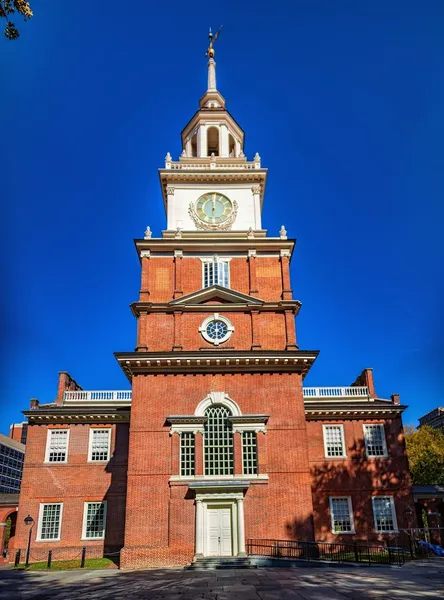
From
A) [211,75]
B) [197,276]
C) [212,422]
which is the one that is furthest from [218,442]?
[211,75]

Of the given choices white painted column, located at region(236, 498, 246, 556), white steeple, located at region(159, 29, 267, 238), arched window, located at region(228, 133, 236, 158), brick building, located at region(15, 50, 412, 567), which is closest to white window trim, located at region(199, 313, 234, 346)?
brick building, located at region(15, 50, 412, 567)

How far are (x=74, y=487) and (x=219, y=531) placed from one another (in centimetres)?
1130

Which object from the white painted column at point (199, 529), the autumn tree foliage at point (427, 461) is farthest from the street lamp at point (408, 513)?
the white painted column at point (199, 529)

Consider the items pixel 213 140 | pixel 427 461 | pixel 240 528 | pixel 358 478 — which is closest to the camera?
pixel 240 528

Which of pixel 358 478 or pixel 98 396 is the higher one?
pixel 98 396

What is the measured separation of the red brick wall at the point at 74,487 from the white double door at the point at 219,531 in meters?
8.51

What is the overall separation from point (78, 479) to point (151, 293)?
1193 cm

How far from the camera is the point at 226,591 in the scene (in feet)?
45.3

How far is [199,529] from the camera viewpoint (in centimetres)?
2155

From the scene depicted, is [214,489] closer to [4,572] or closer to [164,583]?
[164,583]

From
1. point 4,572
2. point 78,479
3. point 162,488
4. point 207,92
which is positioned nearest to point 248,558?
point 162,488

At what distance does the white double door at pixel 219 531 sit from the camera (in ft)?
71.2

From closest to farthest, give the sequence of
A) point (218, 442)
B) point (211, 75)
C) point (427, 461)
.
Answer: point (218, 442)
point (211, 75)
point (427, 461)

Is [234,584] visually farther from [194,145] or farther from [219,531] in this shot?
[194,145]
